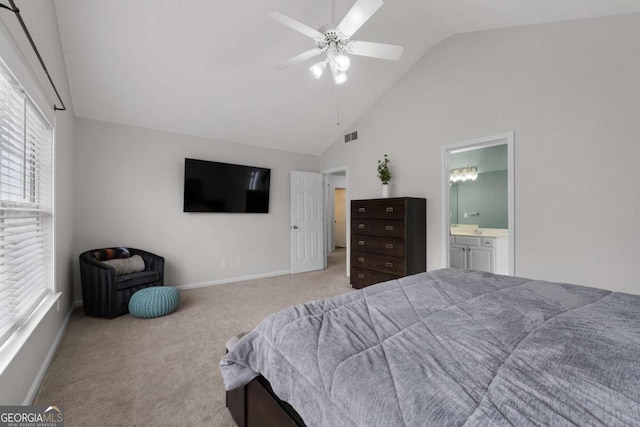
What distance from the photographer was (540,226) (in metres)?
2.65

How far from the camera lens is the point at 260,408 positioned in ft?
3.82

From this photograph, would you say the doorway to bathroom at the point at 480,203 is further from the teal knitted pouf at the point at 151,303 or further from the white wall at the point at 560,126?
the teal knitted pouf at the point at 151,303

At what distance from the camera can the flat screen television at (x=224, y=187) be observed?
3.95 metres

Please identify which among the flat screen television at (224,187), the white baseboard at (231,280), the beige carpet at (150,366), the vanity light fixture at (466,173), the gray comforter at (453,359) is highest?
the vanity light fixture at (466,173)

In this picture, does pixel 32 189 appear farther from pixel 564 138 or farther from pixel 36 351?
pixel 564 138

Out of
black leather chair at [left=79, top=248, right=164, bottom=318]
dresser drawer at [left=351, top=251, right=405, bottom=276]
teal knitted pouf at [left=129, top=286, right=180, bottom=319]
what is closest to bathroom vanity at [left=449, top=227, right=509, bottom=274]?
dresser drawer at [left=351, top=251, right=405, bottom=276]

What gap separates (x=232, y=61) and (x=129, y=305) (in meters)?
3.01

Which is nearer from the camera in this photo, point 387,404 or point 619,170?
point 387,404

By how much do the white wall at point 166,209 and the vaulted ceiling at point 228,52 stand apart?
0.27m

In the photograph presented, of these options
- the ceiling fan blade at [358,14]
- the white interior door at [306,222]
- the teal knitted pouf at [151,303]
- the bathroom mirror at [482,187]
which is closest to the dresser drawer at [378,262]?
the white interior door at [306,222]

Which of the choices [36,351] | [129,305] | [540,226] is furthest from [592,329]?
[129,305]

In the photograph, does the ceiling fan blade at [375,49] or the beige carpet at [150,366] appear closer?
the beige carpet at [150,366]

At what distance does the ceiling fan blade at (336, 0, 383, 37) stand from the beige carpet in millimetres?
2616

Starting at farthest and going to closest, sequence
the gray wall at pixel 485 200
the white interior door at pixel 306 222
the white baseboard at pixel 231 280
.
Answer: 1. the white interior door at pixel 306 222
2. the gray wall at pixel 485 200
3. the white baseboard at pixel 231 280
